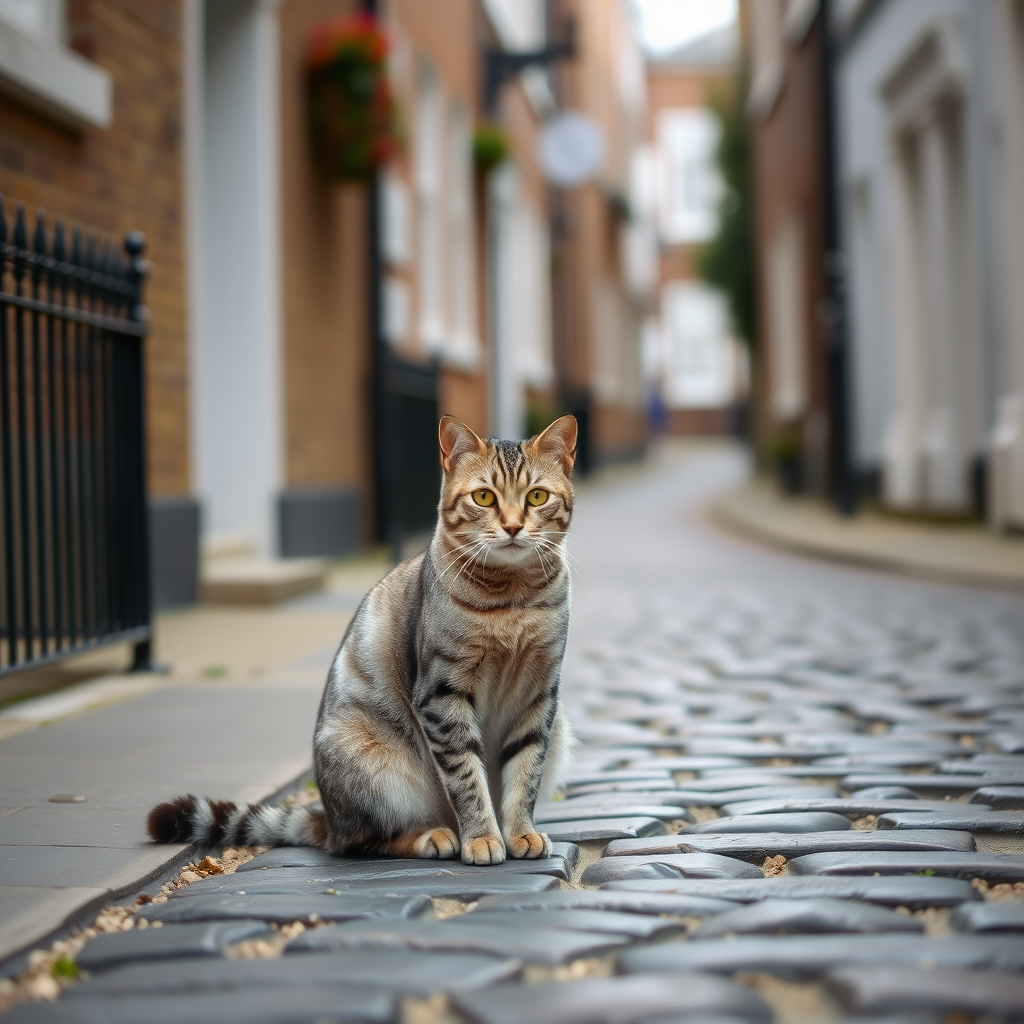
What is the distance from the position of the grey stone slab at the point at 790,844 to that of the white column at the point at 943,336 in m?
9.70

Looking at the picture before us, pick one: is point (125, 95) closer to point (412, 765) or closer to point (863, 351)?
point (412, 765)

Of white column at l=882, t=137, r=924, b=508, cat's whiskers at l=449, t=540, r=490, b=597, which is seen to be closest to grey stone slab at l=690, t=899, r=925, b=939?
cat's whiskers at l=449, t=540, r=490, b=597

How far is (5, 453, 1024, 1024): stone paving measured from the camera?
213 centimetres

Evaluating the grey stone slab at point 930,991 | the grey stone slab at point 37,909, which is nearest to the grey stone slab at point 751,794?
the grey stone slab at point 930,991

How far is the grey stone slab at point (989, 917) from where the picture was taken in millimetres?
2428

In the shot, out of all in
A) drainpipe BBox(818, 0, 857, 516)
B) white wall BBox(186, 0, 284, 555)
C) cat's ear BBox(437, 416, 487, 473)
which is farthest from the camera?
drainpipe BBox(818, 0, 857, 516)

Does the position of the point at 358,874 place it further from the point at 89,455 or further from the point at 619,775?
the point at 89,455

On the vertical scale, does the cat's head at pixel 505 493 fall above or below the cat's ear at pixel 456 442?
below

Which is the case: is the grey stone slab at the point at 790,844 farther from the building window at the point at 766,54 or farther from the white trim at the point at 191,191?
the building window at the point at 766,54

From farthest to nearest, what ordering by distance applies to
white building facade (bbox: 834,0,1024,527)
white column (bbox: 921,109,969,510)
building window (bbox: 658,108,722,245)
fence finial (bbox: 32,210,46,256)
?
building window (bbox: 658,108,722,245), white column (bbox: 921,109,969,510), white building facade (bbox: 834,0,1024,527), fence finial (bbox: 32,210,46,256)

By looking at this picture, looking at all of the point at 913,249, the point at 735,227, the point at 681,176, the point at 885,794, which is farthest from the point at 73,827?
the point at 681,176

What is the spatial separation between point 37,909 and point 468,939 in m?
0.89

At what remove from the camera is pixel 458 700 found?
321cm

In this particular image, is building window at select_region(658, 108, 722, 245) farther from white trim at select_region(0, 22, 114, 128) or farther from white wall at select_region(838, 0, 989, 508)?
white trim at select_region(0, 22, 114, 128)
